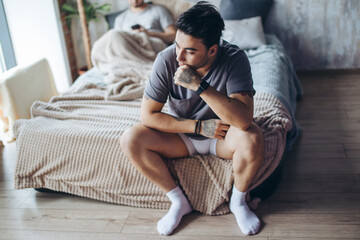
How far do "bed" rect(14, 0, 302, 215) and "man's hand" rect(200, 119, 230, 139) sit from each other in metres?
0.16

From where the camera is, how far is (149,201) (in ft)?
5.79

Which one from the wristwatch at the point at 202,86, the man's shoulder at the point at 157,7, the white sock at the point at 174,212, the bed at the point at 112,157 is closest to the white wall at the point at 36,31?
the man's shoulder at the point at 157,7

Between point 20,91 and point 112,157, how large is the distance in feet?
3.46

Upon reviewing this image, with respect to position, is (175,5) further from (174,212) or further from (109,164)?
(174,212)

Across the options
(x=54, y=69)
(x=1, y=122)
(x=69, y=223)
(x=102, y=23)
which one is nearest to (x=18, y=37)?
(x=54, y=69)

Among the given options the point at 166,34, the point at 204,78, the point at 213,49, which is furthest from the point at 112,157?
the point at 166,34

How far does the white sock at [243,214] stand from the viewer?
1558 millimetres

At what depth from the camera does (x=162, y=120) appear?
1.60 m

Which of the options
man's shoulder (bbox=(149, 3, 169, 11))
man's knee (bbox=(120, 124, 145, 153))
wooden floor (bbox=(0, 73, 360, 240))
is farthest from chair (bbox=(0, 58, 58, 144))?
man's knee (bbox=(120, 124, 145, 153))

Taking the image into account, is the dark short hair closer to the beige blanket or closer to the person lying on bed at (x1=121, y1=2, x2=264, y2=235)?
the person lying on bed at (x1=121, y1=2, x2=264, y2=235)

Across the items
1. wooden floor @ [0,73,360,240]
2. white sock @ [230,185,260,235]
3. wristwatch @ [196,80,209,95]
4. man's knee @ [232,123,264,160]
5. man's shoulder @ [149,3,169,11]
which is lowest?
wooden floor @ [0,73,360,240]

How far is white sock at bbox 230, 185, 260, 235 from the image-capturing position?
5.11 feet

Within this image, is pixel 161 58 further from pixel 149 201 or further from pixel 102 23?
pixel 102 23

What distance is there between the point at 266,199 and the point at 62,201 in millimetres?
1023
